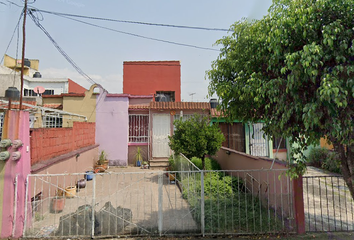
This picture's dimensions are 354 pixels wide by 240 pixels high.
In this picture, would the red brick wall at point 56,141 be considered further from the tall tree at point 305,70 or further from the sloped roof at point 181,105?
the tall tree at point 305,70

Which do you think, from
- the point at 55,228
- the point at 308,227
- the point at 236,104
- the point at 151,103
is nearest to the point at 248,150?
the point at 151,103

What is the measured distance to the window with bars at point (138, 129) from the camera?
12242 millimetres

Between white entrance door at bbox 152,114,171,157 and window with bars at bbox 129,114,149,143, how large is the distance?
554mm

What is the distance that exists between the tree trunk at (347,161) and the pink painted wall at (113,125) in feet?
33.0

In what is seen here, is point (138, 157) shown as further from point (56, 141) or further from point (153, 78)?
point (153, 78)

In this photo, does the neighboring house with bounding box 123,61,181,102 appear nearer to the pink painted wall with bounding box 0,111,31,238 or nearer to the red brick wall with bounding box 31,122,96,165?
the red brick wall with bounding box 31,122,96,165

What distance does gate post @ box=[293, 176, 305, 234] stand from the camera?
4.44 metres

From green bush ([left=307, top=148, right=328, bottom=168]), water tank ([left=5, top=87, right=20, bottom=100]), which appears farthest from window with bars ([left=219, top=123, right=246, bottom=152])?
water tank ([left=5, top=87, right=20, bottom=100])

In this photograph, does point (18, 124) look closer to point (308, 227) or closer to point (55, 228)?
point (55, 228)

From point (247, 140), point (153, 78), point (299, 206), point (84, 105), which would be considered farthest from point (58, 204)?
point (153, 78)

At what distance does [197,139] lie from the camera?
7973 millimetres

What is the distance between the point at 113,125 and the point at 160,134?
9.09 ft

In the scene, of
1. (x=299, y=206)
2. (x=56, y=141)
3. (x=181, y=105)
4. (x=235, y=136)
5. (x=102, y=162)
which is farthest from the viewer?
(x=181, y=105)

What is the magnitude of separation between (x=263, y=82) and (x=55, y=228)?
17.3 feet
